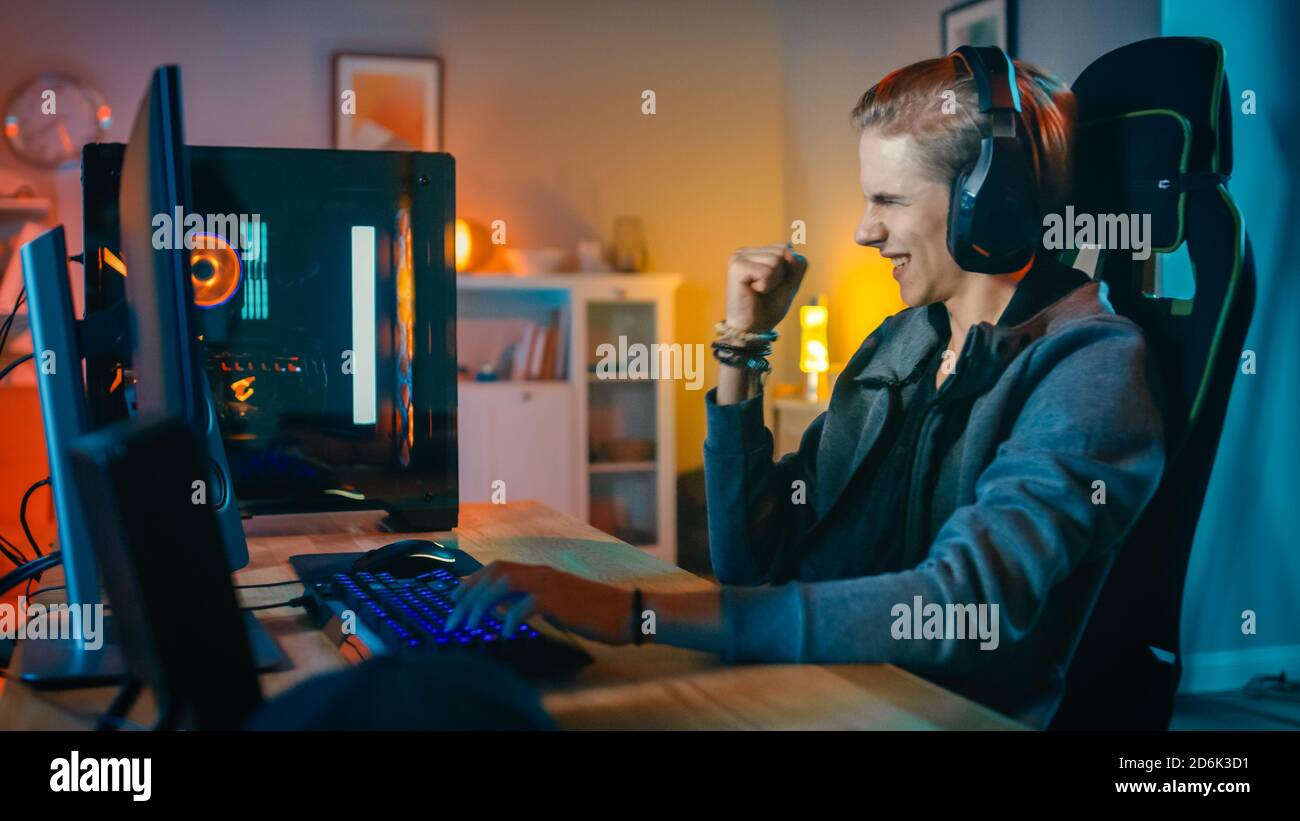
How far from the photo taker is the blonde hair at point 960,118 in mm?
975

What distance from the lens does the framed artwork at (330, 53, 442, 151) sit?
132 inches

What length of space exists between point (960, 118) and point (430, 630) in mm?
706

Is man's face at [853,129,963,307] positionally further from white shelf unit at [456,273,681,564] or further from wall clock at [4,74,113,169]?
wall clock at [4,74,113,169]

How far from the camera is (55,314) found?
724 millimetres

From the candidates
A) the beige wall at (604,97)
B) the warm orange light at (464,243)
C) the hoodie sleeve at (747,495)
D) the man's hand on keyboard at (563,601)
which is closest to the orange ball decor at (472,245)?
the warm orange light at (464,243)

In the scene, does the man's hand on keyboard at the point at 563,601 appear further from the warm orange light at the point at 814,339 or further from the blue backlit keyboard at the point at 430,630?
the warm orange light at the point at 814,339

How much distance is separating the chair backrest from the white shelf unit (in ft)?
8.10

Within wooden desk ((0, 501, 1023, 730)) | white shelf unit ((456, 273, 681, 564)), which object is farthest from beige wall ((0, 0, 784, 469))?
wooden desk ((0, 501, 1023, 730))

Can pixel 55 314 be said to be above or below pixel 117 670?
above

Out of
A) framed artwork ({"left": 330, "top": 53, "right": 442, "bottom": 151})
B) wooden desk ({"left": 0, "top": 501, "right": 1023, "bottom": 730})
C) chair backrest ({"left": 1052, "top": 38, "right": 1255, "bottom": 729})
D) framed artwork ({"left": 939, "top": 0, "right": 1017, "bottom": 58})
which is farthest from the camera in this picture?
framed artwork ({"left": 330, "top": 53, "right": 442, "bottom": 151})

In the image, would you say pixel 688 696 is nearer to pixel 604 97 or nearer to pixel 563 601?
pixel 563 601
